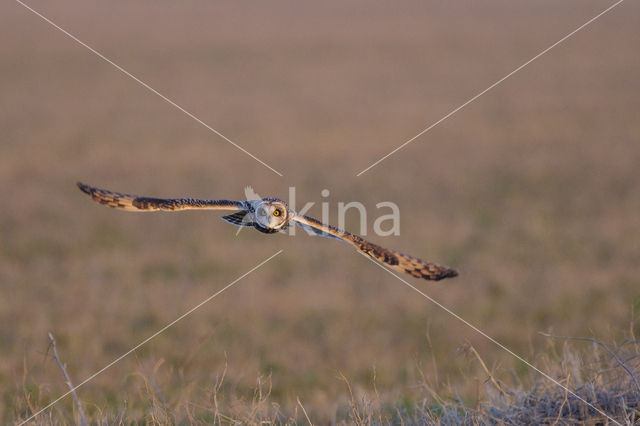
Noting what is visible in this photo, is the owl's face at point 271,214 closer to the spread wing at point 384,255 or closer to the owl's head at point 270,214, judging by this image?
the owl's head at point 270,214

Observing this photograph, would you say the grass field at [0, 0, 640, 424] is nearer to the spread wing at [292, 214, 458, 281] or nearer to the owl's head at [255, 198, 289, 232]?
the spread wing at [292, 214, 458, 281]

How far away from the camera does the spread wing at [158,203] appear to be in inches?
189

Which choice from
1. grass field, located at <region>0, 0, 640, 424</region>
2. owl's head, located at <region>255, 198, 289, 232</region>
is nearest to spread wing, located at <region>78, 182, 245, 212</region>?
owl's head, located at <region>255, 198, 289, 232</region>

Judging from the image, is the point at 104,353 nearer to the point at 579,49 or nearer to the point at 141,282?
the point at 141,282

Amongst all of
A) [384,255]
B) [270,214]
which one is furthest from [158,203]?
[384,255]

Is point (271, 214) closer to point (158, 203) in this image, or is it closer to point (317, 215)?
point (158, 203)

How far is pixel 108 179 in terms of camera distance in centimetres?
2158

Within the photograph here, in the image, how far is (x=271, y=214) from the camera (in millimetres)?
4531

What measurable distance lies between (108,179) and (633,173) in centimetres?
1522

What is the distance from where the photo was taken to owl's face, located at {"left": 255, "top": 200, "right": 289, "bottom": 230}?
178 inches

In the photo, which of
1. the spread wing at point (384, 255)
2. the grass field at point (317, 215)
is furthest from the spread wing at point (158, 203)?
the grass field at point (317, 215)

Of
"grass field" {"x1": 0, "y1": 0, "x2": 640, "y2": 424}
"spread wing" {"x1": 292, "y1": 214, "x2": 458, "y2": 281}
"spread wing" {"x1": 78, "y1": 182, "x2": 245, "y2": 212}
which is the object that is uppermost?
"spread wing" {"x1": 78, "y1": 182, "x2": 245, "y2": 212}

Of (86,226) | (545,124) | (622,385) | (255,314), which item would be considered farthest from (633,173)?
(622,385)

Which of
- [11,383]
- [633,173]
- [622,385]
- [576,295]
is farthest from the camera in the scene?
[633,173]
